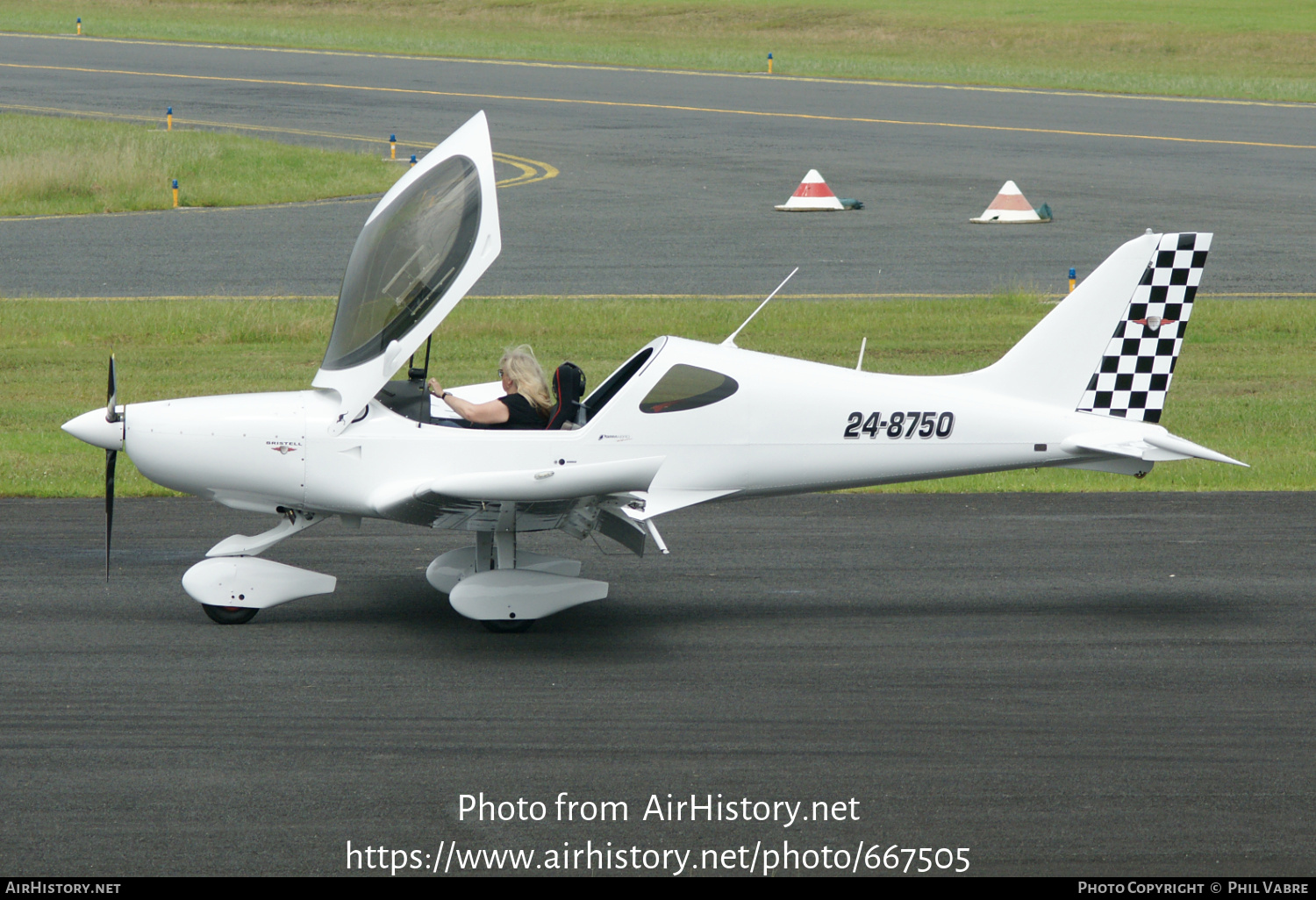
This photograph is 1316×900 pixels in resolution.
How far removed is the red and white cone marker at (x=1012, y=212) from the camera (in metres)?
25.4

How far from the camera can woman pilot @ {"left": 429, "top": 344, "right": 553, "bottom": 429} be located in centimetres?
830

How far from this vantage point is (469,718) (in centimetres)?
711

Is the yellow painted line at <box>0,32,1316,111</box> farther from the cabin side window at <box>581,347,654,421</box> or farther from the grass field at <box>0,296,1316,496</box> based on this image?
the cabin side window at <box>581,347,654,421</box>

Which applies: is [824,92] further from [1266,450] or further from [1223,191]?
[1266,450]

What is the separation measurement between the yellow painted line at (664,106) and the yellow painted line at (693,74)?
6.15 m

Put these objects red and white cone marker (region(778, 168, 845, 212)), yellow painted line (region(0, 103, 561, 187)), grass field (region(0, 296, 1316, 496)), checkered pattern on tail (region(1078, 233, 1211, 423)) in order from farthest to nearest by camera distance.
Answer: yellow painted line (region(0, 103, 561, 187))
red and white cone marker (region(778, 168, 845, 212))
grass field (region(0, 296, 1316, 496))
checkered pattern on tail (region(1078, 233, 1211, 423))

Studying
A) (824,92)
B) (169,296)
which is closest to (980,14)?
(824,92)

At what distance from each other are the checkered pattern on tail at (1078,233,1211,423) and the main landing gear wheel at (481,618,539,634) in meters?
3.43

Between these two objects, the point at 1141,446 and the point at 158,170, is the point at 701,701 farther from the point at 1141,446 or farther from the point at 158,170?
the point at 158,170

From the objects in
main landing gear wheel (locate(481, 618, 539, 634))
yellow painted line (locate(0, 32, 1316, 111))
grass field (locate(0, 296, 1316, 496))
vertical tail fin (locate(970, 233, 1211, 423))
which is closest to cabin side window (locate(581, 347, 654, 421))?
main landing gear wheel (locate(481, 618, 539, 634))

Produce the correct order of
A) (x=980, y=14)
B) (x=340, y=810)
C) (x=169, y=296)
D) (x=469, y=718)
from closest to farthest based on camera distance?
(x=340, y=810), (x=469, y=718), (x=169, y=296), (x=980, y=14)

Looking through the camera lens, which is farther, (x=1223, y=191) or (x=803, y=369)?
(x=1223, y=191)

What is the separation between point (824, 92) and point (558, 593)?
35.0m

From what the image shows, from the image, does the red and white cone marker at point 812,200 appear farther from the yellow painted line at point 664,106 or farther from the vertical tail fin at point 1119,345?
the vertical tail fin at point 1119,345
